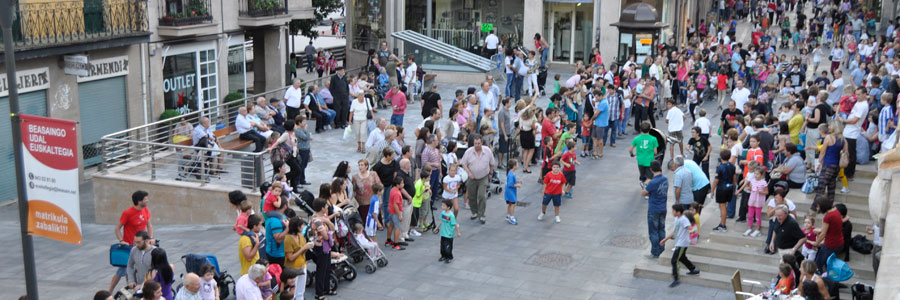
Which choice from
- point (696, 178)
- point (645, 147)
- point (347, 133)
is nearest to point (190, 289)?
point (696, 178)

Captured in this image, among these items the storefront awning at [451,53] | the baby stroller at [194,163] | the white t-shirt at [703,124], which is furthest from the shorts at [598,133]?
the storefront awning at [451,53]

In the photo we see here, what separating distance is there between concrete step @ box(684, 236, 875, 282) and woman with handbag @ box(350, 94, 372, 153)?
7.86 metres

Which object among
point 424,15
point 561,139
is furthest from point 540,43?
point 561,139

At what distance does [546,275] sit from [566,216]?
3204mm

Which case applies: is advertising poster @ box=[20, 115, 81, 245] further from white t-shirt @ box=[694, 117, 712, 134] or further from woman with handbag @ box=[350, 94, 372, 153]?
white t-shirt @ box=[694, 117, 712, 134]

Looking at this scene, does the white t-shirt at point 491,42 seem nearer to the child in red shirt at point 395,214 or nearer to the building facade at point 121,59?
the building facade at point 121,59

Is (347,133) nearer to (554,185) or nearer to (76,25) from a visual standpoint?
(554,185)

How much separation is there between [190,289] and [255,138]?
873 centimetres

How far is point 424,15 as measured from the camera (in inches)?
1446

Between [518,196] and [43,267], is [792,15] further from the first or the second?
[43,267]

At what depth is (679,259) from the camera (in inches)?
551

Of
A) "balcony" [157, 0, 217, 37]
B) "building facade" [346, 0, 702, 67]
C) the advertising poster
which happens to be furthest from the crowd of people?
"building facade" [346, 0, 702, 67]

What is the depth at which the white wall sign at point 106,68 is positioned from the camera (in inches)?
844

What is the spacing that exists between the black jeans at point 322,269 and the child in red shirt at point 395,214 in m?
2.17
